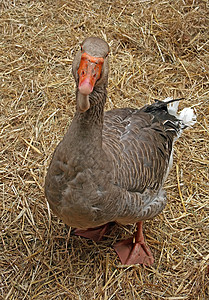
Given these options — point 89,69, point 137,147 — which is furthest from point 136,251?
point 89,69

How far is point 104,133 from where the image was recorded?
2.79 m

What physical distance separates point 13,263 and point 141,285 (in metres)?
1.05

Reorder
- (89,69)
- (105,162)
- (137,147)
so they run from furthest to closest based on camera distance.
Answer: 1. (137,147)
2. (105,162)
3. (89,69)

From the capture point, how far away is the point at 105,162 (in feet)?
7.70

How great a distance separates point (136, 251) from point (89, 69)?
182 centimetres

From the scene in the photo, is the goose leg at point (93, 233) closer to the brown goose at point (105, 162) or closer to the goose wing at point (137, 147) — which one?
the brown goose at point (105, 162)

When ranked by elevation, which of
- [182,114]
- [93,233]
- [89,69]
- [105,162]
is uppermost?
[89,69]

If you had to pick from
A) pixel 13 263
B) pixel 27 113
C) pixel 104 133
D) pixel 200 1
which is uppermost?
pixel 200 1

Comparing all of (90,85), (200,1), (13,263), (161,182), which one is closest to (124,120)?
(161,182)

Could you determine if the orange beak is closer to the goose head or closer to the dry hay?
the goose head

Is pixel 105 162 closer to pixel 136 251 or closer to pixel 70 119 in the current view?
pixel 136 251

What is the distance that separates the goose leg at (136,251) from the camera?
3.08m

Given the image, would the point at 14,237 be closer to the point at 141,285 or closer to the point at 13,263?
the point at 13,263

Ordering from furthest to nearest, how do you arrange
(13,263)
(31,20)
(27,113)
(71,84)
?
(31,20), (71,84), (27,113), (13,263)
